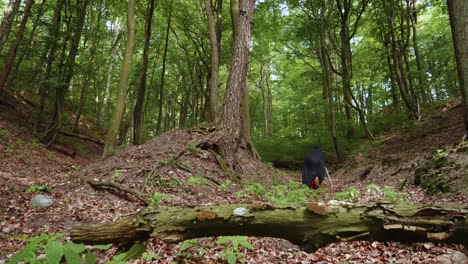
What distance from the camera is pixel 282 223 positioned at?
2818 millimetres

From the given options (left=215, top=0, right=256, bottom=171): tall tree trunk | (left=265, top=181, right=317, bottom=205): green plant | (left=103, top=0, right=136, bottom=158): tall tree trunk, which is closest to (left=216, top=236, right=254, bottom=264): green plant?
(left=265, top=181, right=317, bottom=205): green plant

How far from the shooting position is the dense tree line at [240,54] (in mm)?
9797

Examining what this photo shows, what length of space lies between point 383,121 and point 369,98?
31.4 ft

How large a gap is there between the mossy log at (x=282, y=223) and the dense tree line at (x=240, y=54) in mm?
5826

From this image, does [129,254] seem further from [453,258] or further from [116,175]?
[116,175]

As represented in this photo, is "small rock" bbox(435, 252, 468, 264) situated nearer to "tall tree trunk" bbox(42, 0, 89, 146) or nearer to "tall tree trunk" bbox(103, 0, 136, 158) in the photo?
"tall tree trunk" bbox(103, 0, 136, 158)

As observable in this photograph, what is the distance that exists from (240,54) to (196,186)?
185 inches

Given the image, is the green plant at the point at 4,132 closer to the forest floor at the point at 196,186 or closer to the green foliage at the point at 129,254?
the forest floor at the point at 196,186

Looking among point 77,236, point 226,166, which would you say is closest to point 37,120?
point 226,166

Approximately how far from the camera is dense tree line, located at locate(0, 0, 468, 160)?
980 centimetres

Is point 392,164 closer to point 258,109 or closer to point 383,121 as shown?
point 383,121

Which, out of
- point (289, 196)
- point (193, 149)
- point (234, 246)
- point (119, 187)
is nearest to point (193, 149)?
point (193, 149)

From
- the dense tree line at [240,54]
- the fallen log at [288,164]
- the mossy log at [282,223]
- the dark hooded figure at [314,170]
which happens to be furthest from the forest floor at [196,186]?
the fallen log at [288,164]

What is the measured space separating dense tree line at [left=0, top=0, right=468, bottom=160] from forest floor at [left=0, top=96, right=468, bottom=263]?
4.86 feet
